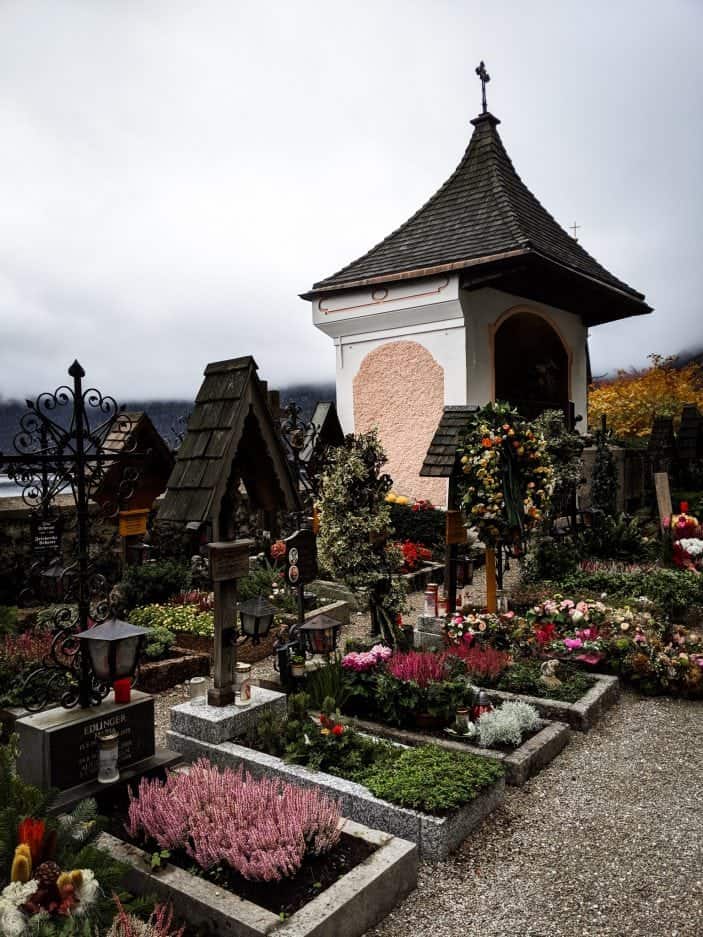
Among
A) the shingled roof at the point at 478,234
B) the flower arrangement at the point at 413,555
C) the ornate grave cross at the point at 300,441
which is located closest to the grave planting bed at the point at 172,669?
the ornate grave cross at the point at 300,441

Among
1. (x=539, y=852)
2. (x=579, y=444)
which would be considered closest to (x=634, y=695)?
(x=539, y=852)

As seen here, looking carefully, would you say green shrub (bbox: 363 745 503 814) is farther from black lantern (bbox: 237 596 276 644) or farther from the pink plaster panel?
the pink plaster panel

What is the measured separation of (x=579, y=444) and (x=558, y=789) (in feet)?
29.4

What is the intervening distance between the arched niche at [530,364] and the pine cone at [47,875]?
544 inches

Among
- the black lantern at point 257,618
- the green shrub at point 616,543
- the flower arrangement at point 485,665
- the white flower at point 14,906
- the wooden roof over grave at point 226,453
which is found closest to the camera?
the white flower at point 14,906

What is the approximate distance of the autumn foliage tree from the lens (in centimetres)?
2552

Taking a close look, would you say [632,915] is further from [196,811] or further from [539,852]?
[196,811]

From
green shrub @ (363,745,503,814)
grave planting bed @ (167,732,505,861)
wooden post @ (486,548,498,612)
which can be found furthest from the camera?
wooden post @ (486,548,498,612)

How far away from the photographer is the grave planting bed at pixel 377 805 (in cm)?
409

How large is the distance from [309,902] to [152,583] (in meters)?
6.54

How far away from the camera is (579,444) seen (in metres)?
13.0

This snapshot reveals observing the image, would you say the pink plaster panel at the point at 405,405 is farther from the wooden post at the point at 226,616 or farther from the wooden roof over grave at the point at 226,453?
the wooden post at the point at 226,616

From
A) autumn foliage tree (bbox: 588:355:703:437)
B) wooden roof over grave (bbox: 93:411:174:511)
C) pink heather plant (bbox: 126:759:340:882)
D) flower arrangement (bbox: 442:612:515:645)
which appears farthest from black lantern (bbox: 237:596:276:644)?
autumn foliage tree (bbox: 588:355:703:437)

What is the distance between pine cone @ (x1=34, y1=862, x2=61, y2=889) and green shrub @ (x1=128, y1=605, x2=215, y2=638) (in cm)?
540
